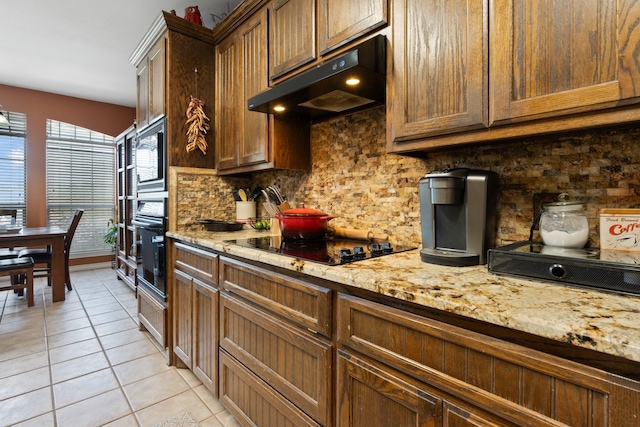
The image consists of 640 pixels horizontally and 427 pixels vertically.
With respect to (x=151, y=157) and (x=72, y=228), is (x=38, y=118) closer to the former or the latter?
(x=72, y=228)

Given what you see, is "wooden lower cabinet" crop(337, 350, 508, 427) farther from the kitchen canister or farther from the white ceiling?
the white ceiling

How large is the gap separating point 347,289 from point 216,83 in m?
2.08

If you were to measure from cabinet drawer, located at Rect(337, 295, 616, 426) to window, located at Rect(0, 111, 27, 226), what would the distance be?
567 cm

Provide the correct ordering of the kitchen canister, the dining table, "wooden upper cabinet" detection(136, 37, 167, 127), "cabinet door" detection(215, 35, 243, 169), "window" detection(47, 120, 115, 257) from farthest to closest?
"window" detection(47, 120, 115, 257) < the dining table < the kitchen canister < "wooden upper cabinet" detection(136, 37, 167, 127) < "cabinet door" detection(215, 35, 243, 169)

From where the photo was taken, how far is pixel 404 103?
1.22 m

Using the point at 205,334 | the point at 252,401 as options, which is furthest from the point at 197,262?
the point at 252,401

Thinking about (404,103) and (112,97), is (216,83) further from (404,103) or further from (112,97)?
(112,97)

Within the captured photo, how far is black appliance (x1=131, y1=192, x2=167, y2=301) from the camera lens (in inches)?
89.7

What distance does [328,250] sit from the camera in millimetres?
1442

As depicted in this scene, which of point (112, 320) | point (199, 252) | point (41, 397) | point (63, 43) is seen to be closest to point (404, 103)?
point (199, 252)

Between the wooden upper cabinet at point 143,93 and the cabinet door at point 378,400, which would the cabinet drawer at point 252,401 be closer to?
the cabinet door at point 378,400

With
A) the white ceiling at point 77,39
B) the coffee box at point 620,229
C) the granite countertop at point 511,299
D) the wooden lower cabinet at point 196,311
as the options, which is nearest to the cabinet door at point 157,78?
the white ceiling at point 77,39

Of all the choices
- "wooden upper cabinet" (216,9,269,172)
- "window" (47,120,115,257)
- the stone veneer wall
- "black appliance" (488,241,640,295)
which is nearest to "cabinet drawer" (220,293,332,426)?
"black appliance" (488,241,640,295)

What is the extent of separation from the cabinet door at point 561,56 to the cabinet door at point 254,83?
1.34 m
